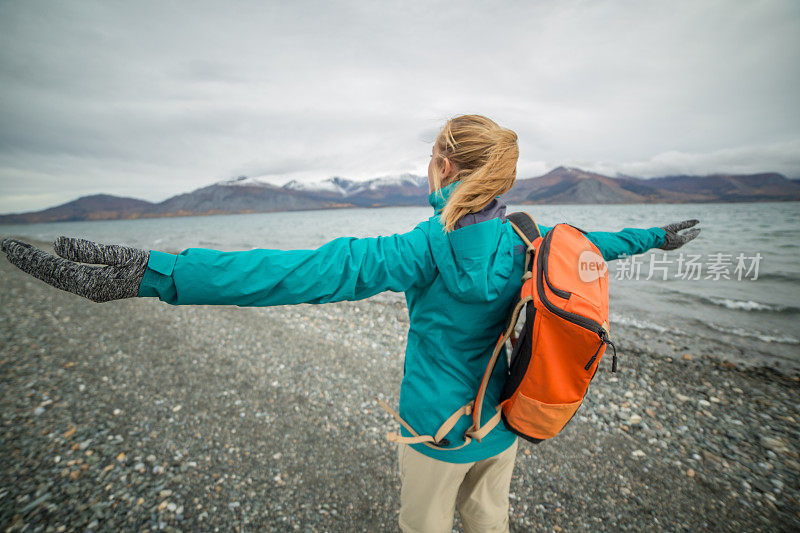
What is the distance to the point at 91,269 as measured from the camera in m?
1.06

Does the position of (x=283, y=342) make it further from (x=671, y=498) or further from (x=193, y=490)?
(x=671, y=498)

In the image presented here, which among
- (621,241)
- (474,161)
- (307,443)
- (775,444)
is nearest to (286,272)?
(474,161)

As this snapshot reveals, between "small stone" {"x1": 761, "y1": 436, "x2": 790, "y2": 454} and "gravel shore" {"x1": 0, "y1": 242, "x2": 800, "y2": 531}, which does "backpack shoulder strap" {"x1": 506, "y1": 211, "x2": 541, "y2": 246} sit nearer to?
"gravel shore" {"x1": 0, "y1": 242, "x2": 800, "y2": 531}

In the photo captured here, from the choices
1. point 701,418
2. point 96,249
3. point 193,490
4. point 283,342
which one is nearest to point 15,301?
point 283,342

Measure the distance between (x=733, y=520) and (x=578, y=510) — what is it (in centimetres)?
164

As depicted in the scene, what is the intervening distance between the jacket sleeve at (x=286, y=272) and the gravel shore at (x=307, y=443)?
3.34 meters

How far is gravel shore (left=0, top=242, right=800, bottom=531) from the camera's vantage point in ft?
11.0

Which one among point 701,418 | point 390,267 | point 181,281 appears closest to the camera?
point 181,281

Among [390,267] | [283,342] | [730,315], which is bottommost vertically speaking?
[730,315]

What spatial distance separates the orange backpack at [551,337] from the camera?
1.45 meters

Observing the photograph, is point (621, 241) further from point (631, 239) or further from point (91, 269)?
point (91, 269)

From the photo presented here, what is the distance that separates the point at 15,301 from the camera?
396 inches

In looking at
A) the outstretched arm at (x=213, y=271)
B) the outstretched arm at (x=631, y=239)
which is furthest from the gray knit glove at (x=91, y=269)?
the outstretched arm at (x=631, y=239)

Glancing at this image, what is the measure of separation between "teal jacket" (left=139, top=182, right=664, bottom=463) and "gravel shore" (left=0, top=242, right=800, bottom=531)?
97.8 inches
